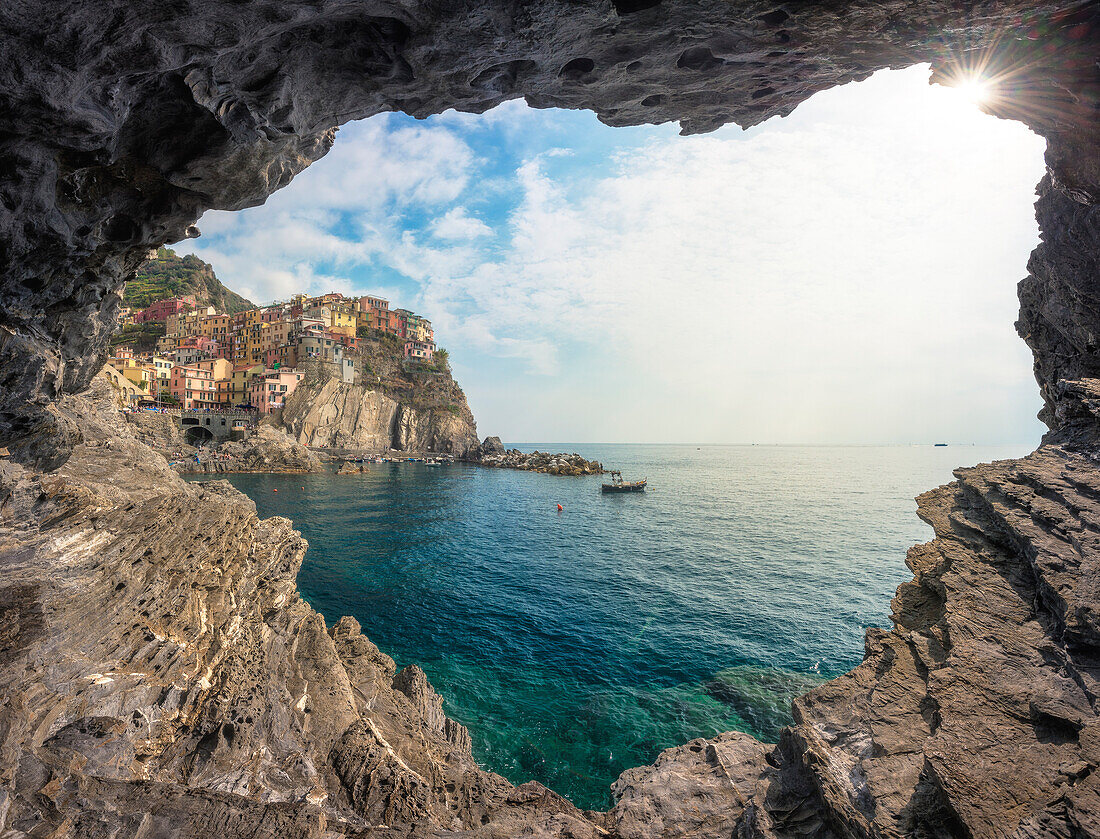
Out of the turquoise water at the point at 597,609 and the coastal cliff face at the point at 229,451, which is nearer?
the turquoise water at the point at 597,609

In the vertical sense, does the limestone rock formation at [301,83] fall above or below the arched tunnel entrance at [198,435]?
above

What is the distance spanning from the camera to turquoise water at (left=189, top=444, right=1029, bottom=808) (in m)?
14.6

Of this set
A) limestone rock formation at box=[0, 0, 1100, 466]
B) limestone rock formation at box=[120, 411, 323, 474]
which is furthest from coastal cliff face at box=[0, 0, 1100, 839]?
limestone rock formation at box=[120, 411, 323, 474]

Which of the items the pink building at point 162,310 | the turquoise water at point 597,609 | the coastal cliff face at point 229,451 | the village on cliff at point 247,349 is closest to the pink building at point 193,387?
the village on cliff at point 247,349

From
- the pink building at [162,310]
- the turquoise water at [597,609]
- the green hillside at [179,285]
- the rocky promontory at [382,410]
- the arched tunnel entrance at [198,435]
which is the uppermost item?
the green hillside at [179,285]

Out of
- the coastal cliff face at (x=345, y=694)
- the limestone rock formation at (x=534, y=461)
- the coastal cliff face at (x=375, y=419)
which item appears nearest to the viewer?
the coastal cliff face at (x=345, y=694)

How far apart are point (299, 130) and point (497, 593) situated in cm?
2370

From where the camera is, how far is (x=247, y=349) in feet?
315

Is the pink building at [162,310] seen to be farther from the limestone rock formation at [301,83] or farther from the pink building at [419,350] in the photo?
the limestone rock formation at [301,83]

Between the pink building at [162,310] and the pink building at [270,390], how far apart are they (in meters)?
34.8

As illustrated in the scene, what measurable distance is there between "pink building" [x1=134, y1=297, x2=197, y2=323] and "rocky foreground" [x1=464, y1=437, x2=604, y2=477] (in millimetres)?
75789

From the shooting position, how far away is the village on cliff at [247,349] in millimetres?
80125

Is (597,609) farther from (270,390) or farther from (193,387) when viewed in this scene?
(193,387)

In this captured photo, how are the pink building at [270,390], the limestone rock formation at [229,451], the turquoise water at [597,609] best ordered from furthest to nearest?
the pink building at [270,390] → the limestone rock formation at [229,451] → the turquoise water at [597,609]
